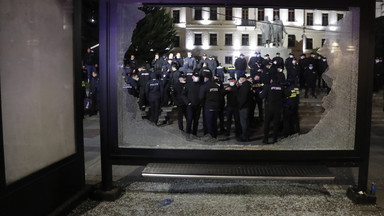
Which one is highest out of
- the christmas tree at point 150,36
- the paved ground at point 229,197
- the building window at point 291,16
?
the building window at point 291,16

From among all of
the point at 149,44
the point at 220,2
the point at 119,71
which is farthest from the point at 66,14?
the point at 149,44

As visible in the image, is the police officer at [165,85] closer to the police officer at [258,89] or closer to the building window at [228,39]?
the police officer at [258,89]

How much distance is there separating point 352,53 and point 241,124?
16.3 ft

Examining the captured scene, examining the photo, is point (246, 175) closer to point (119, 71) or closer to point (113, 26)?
point (119, 71)

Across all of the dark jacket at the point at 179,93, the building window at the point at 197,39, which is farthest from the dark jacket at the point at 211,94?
the building window at the point at 197,39

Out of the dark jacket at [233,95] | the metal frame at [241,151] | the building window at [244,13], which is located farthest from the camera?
the building window at [244,13]

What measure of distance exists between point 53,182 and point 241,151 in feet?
8.45

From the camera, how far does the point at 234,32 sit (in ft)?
155

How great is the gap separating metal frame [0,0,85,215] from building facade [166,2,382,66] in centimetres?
4034

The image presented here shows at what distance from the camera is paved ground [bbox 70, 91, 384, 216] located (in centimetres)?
484

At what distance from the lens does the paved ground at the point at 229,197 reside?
4.84 metres

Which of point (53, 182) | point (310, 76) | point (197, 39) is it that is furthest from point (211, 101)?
point (197, 39)

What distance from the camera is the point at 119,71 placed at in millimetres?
5273

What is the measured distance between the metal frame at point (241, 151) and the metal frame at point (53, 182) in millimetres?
369
